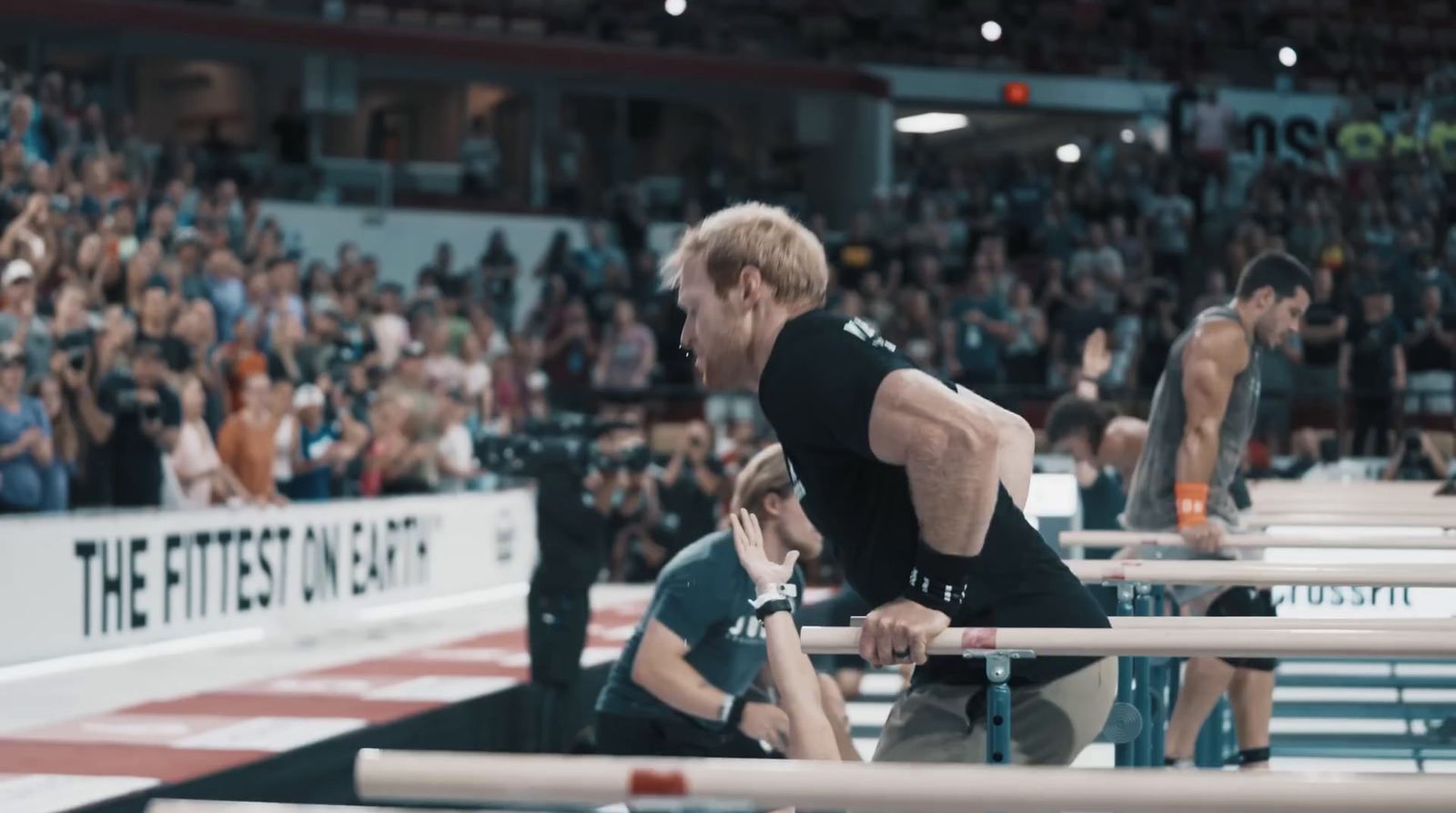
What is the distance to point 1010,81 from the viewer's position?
2859 cm

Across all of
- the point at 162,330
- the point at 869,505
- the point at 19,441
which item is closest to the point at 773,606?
the point at 869,505

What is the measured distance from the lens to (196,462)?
12289 mm

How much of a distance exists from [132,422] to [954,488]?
9.65 metres

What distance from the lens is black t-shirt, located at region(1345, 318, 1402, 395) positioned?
58.6 ft

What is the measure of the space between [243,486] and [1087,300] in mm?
10320

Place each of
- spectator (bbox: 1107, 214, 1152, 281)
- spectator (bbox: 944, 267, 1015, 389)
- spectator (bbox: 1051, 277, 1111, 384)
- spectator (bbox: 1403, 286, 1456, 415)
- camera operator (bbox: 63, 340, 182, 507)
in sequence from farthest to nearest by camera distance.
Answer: spectator (bbox: 1107, 214, 1152, 281), spectator (bbox: 1051, 277, 1111, 384), spectator (bbox: 944, 267, 1015, 389), spectator (bbox: 1403, 286, 1456, 415), camera operator (bbox: 63, 340, 182, 507)

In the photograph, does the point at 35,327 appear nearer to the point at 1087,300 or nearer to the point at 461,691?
the point at 461,691

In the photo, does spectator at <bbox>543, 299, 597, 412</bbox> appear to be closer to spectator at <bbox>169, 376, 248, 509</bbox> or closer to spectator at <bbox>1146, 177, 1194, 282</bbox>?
spectator at <bbox>169, 376, 248, 509</bbox>

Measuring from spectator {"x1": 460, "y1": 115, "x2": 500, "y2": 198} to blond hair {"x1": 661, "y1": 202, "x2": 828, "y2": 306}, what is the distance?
833 inches

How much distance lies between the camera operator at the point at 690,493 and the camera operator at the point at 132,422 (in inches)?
201

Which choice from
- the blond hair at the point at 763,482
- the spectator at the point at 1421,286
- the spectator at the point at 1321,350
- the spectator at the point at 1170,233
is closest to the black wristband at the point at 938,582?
the blond hair at the point at 763,482

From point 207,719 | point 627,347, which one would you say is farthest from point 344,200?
point 207,719

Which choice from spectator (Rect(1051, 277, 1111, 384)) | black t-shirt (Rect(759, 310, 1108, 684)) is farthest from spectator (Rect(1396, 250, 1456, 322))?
black t-shirt (Rect(759, 310, 1108, 684))

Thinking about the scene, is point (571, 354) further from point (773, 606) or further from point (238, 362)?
point (773, 606)
